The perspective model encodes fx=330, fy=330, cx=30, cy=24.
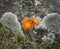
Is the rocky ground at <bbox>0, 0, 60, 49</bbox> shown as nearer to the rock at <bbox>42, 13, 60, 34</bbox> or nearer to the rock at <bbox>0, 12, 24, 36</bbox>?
the rock at <bbox>0, 12, 24, 36</bbox>

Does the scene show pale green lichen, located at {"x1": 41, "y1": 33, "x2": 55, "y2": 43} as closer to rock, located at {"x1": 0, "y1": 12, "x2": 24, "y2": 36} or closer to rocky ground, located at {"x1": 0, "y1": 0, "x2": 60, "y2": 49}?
rocky ground, located at {"x1": 0, "y1": 0, "x2": 60, "y2": 49}

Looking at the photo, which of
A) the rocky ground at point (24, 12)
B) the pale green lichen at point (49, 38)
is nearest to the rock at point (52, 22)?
the pale green lichen at point (49, 38)

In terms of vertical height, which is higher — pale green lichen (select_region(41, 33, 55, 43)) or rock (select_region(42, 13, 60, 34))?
rock (select_region(42, 13, 60, 34))

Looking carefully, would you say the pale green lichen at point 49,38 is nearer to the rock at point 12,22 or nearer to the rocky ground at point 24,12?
the rocky ground at point 24,12

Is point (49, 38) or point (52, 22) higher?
point (52, 22)

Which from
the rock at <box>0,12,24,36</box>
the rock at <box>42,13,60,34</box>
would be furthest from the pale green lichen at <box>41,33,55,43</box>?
the rock at <box>0,12,24,36</box>

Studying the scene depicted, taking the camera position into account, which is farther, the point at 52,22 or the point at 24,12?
the point at 24,12

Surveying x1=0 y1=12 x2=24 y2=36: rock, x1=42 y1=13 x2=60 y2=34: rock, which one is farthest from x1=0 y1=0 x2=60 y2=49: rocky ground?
x1=42 y1=13 x2=60 y2=34: rock

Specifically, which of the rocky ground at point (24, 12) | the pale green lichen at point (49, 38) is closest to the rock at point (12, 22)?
the rocky ground at point (24, 12)

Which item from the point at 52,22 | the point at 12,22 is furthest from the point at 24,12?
the point at 52,22

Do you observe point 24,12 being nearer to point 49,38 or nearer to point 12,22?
point 12,22

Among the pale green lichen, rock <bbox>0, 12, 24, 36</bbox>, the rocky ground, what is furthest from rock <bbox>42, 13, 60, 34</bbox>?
rock <bbox>0, 12, 24, 36</bbox>

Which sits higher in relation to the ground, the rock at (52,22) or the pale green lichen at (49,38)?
the rock at (52,22)
